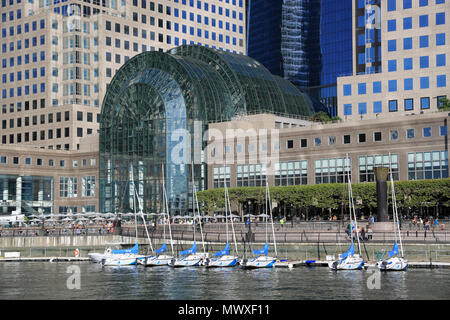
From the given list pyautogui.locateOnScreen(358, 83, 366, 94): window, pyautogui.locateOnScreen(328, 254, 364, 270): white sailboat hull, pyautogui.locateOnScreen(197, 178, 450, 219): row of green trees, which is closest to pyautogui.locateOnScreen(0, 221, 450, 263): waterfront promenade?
pyautogui.locateOnScreen(328, 254, 364, 270): white sailboat hull

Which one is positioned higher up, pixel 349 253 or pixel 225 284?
pixel 349 253

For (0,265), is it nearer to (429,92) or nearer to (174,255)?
(174,255)

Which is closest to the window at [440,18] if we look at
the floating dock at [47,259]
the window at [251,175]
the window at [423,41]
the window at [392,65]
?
the window at [423,41]

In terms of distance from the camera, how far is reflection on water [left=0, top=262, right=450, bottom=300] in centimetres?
6344

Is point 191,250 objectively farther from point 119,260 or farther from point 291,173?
point 291,173

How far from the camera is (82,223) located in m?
137

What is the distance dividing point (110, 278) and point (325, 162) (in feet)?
199

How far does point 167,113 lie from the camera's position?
146125mm

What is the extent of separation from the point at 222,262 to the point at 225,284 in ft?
51.7

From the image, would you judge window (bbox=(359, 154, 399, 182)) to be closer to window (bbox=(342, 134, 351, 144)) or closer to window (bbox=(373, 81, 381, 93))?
window (bbox=(342, 134, 351, 144))

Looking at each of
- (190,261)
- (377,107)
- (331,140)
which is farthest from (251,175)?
(190,261)
